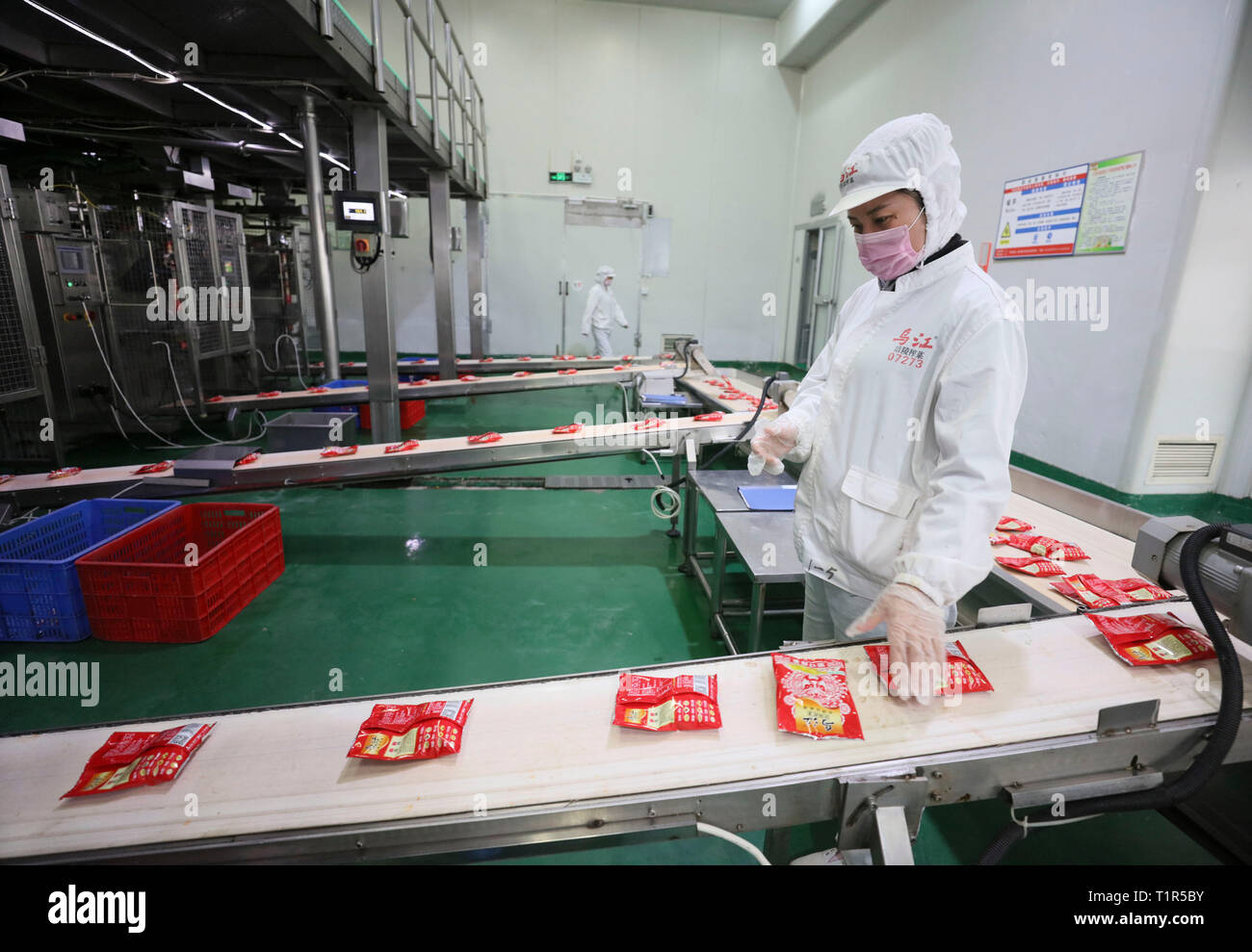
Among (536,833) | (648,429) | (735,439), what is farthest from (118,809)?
(735,439)

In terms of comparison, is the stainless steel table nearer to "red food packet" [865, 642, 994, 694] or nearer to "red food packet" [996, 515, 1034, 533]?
"red food packet" [865, 642, 994, 694]

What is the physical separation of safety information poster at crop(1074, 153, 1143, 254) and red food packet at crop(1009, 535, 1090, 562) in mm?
3150

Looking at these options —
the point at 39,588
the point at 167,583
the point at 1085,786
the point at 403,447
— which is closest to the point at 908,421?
the point at 1085,786

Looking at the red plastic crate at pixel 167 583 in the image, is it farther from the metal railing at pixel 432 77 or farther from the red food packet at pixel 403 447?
the metal railing at pixel 432 77

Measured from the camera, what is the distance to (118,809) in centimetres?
96

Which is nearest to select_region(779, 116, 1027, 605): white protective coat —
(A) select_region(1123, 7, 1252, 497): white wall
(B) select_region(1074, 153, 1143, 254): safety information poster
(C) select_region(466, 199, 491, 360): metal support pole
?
(A) select_region(1123, 7, 1252, 497): white wall

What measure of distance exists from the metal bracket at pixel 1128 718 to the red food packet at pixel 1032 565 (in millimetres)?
953

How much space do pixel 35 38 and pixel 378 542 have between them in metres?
3.83

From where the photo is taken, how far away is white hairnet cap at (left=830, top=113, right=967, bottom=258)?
1195 millimetres

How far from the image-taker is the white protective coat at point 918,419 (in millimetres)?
1085

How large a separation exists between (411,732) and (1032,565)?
196 cm

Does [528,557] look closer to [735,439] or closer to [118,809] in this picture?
[735,439]

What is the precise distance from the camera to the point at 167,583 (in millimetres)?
2703

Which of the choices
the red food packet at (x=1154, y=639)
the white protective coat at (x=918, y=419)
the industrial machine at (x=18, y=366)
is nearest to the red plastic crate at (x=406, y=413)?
the industrial machine at (x=18, y=366)
